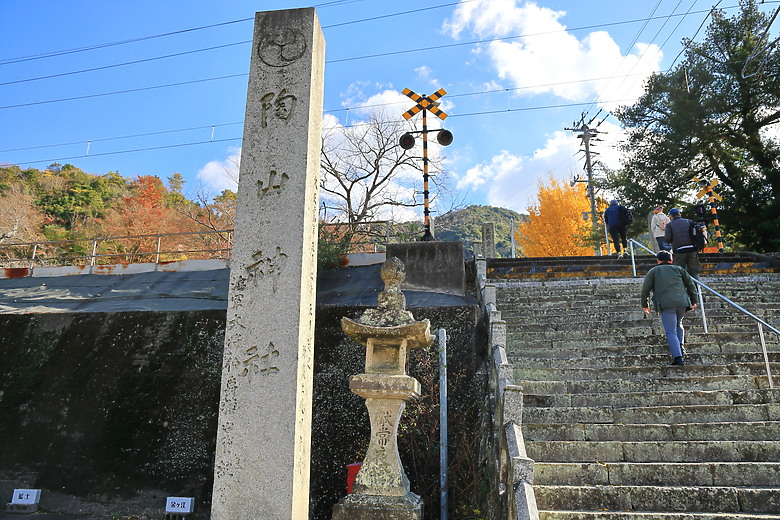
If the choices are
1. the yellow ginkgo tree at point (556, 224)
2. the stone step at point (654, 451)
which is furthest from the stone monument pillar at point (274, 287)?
the yellow ginkgo tree at point (556, 224)

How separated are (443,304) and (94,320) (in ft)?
22.5

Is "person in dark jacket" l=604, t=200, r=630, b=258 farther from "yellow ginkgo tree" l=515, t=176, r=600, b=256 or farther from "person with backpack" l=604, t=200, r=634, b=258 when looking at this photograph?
"yellow ginkgo tree" l=515, t=176, r=600, b=256

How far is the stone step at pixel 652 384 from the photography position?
646 centimetres

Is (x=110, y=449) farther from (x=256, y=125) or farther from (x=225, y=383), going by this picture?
(x=256, y=125)

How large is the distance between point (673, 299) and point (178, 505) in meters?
7.53

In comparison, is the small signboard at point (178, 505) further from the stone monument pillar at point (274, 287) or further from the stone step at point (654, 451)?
the stone step at point (654, 451)

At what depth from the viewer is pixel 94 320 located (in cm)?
1069

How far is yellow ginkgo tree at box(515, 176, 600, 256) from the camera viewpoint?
92.5 feet

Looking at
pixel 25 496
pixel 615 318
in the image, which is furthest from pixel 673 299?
pixel 25 496

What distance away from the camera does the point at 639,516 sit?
452 centimetres

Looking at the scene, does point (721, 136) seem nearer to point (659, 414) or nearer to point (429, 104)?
point (429, 104)

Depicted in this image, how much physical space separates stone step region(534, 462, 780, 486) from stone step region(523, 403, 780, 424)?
2.77ft

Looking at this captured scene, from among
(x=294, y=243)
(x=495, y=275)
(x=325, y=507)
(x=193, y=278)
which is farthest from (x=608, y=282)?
(x=193, y=278)

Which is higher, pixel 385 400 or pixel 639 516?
pixel 385 400
